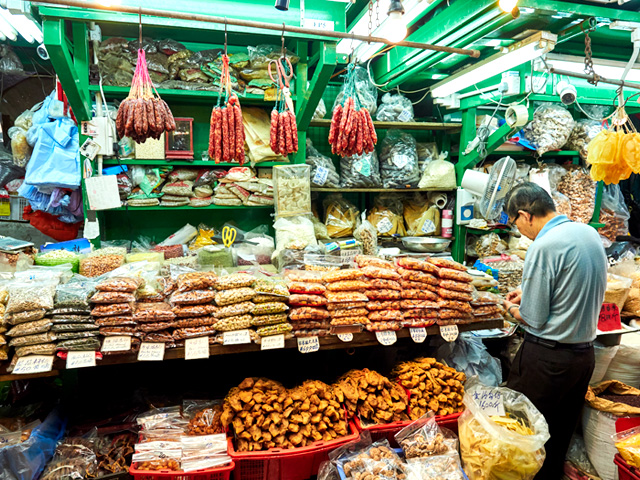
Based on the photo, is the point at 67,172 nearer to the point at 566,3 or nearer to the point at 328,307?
the point at 328,307

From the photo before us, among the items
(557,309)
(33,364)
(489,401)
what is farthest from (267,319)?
(557,309)

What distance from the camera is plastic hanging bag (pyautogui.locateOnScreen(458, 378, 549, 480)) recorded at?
72.2 inches

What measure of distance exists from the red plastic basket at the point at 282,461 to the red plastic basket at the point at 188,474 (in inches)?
2.3

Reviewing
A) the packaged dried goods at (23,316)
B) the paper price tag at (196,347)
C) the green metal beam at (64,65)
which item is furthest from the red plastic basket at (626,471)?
the green metal beam at (64,65)

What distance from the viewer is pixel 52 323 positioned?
1.80m

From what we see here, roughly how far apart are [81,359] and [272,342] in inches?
32.4

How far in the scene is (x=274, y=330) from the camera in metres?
2.00

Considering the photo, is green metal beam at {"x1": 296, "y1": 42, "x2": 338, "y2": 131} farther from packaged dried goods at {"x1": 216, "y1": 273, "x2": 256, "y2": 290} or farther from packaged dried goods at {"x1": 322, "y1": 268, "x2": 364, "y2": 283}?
packaged dried goods at {"x1": 216, "y1": 273, "x2": 256, "y2": 290}

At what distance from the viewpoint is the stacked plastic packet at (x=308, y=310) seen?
2053 millimetres

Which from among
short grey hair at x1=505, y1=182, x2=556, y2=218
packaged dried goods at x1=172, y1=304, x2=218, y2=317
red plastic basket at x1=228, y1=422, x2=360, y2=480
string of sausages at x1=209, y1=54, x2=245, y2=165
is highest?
string of sausages at x1=209, y1=54, x2=245, y2=165

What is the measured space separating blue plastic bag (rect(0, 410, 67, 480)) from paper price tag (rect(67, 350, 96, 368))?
45 cm

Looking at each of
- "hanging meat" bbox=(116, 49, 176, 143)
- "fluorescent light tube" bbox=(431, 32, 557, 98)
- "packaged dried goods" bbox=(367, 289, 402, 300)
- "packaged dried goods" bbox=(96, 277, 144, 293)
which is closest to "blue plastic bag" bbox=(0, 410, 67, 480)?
"packaged dried goods" bbox=(96, 277, 144, 293)

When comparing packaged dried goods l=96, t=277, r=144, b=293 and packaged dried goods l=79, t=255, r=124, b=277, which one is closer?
packaged dried goods l=96, t=277, r=144, b=293

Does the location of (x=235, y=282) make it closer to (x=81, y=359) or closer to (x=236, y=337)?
(x=236, y=337)
